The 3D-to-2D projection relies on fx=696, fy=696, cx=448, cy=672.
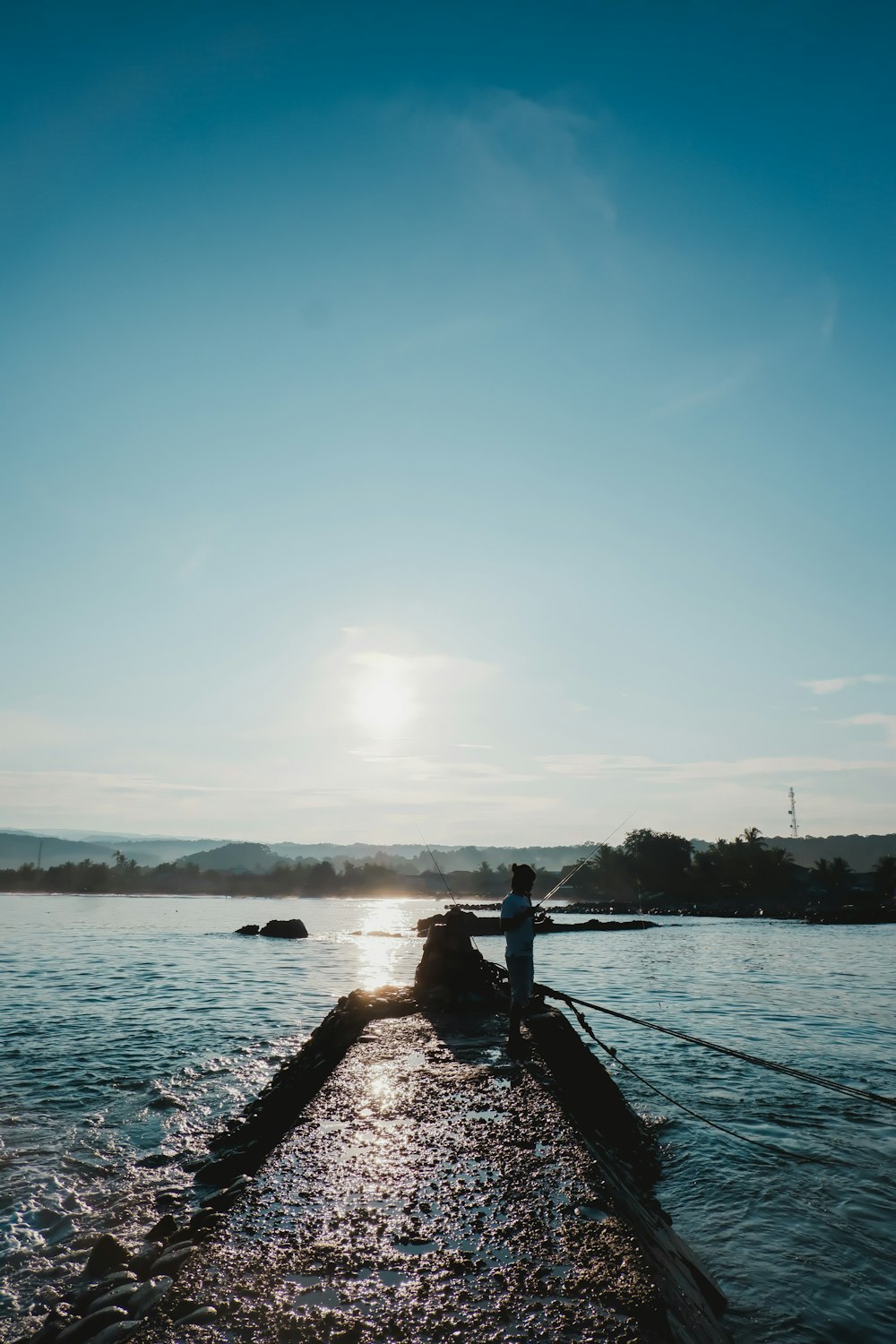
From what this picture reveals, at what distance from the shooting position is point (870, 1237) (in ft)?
25.1

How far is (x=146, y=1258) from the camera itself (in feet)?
20.7

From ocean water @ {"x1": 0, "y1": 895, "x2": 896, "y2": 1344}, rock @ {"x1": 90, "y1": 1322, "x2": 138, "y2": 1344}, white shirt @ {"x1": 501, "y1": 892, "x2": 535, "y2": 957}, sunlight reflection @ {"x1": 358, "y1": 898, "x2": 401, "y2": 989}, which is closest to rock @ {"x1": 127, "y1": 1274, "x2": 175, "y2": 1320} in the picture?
rock @ {"x1": 90, "y1": 1322, "x2": 138, "y2": 1344}

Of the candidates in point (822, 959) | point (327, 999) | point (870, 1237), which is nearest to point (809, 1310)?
point (870, 1237)

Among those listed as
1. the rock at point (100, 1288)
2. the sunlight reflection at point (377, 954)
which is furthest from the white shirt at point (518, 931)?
the sunlight reflection at point (377, 954)

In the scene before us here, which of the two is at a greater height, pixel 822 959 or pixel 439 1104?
pixel 439 1104

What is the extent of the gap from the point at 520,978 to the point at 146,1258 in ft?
20.1

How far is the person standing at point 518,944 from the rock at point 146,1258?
18.6 feet

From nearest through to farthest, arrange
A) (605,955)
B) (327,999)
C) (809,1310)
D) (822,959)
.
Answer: (809,1310)
(327,999)
(822,959)
(605,955)

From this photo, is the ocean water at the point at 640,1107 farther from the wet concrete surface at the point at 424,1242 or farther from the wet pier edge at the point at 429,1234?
the wet concrete surface at the point at 424,1242

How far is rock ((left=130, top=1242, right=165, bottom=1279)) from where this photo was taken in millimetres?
6125

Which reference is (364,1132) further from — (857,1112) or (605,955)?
(605,955)

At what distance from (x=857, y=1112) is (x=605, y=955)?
130 ft

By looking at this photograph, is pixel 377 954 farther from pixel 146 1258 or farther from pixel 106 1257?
pixel 146 1258

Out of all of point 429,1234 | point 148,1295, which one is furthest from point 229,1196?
point 429,1234
